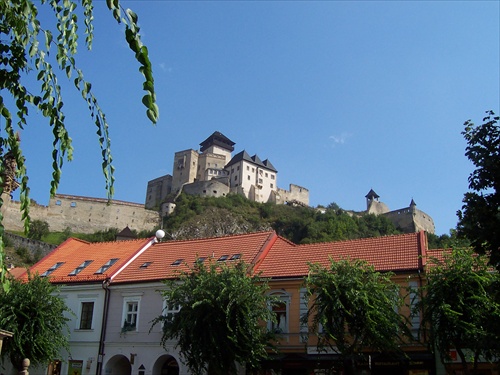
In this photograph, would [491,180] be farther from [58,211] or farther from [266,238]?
[58,211]

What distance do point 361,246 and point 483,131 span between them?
15.9 meters

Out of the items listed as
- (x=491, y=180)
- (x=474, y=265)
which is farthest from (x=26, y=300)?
(x=491, y=180)

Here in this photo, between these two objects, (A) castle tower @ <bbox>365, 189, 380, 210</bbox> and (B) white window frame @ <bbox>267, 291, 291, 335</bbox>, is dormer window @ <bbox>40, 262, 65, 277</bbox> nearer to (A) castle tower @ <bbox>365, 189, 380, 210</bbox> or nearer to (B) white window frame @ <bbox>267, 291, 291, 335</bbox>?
(B) white window frame @ <bbox>267, 291, 291, 335</bbox>

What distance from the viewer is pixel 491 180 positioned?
1125 centimetres

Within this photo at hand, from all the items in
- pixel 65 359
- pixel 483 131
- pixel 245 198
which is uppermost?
pixel 245 198

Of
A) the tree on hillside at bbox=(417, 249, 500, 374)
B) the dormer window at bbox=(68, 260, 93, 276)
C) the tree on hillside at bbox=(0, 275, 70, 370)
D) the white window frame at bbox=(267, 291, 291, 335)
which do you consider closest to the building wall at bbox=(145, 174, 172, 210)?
the dormer window at bbox=(68, 260, 93, 276)

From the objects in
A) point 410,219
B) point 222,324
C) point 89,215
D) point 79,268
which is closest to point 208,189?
point 89,215

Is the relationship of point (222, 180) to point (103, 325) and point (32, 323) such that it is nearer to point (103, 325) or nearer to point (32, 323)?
point (103, 325)

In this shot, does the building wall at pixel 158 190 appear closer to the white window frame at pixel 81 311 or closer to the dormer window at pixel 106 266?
the dormer window at pixel 106 266

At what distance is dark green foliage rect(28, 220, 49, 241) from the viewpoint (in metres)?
82.9

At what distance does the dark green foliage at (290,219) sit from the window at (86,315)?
64.4 m

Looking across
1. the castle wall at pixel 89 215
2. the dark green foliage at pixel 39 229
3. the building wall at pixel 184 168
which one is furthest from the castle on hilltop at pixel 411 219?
the dark green foliage at pixel 39 229

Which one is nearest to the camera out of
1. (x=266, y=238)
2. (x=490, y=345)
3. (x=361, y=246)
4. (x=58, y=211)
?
(x=490, y=345)

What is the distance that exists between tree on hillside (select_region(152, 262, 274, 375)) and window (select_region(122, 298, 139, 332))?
5.25 m
